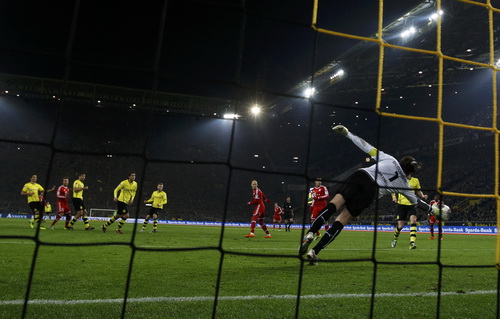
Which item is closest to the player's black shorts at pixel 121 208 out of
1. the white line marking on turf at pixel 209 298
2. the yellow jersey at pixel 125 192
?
the yellow jersey at pixel 125 192

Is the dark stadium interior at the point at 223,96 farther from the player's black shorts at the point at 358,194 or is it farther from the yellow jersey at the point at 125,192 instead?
the player's black shorts at the point at 358,194

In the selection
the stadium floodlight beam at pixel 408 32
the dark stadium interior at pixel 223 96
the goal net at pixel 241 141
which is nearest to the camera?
the goal net at pixel 241 141

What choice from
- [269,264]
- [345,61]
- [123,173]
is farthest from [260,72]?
[269,264]

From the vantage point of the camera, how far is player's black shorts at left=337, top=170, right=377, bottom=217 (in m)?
4.50

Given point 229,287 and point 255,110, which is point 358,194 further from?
point 255,110

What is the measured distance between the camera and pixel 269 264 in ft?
17.1

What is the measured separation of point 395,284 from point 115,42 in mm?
17744

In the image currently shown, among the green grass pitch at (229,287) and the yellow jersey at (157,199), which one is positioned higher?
the yellow jersey at (157,199)

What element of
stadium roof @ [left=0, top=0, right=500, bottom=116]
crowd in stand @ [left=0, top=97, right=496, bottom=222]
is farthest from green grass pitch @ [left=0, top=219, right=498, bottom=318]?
crowd in stand @ [left=0, top=97, right=496, bottom=222]

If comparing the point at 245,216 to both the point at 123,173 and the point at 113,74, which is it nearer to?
the point at 123,173

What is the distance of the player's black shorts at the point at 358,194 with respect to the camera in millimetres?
4496

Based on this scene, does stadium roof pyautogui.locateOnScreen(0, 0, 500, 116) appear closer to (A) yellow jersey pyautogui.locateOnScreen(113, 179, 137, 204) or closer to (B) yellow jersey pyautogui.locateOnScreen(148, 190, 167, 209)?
(B) yellow jersey pyautogui.locateOnScreen(148, 190, 167, 209)

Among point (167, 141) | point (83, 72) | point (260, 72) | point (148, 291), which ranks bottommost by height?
point (148, 291)

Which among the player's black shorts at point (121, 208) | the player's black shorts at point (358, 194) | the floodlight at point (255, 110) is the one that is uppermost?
the floodlight at point (255, 110)
